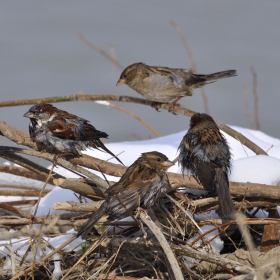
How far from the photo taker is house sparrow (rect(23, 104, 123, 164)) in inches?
200

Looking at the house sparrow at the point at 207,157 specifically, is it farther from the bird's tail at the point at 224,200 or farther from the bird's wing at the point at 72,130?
the bird's wing at the point at 72,130

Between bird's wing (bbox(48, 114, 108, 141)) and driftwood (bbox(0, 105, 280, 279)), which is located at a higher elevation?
bird's wing (bbox(48, 114, 108, 141))

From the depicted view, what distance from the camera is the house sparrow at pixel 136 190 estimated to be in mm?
3930

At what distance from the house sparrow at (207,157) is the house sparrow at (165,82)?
7.44ft

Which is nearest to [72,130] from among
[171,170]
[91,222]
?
[171,170]

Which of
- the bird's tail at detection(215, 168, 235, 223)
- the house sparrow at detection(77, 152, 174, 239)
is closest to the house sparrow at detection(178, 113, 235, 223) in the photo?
the bird's tail at detection(215, 168, 235, 223)

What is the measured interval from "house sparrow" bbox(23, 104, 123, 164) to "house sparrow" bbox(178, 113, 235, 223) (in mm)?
662

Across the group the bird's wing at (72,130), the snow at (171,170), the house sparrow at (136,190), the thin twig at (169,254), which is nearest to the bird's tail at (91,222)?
the house sparrow at (136,190)

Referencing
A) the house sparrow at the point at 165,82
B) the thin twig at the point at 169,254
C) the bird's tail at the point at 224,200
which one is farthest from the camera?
the house sparrow at the point at 165,82

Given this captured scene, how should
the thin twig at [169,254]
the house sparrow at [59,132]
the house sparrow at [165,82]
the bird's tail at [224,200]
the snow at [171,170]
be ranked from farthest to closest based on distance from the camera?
the house sparrow at [165,82]
the house sparrow at [59,132]
the snow at [171,170]
the bird's tail at [224,200]
the thin twig at [169,254]

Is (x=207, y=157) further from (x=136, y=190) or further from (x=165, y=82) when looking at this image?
(x=165, y=82)

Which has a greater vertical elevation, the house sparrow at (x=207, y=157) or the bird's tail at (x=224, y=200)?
the house sparrow at (x=207, y=157)

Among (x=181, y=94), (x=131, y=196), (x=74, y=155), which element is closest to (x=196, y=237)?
(x=131, y=196)

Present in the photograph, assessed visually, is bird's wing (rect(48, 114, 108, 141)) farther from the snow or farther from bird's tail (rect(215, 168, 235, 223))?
bird's tail (rect(215, 168, 235, 223))
